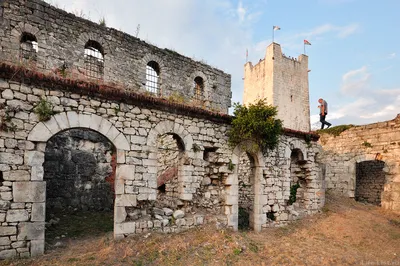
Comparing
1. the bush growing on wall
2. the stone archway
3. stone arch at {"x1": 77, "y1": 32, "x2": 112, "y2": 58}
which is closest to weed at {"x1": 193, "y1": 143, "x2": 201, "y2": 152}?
the bush growing on wall

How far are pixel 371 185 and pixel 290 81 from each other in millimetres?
12129

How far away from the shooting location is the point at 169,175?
10172 mm

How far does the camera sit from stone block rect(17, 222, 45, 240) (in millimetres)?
5525

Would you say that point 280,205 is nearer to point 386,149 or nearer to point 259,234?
point 259,234

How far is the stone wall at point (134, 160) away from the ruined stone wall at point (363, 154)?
5.16 metres

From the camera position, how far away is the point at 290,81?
2422cm

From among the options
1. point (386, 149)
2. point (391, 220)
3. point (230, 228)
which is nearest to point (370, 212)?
point (391, 220)

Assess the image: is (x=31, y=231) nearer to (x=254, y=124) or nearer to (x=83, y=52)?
(x=254, y=124)

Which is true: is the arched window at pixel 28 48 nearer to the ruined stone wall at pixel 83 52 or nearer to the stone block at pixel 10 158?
the ruined stone wall at pixel 83 52

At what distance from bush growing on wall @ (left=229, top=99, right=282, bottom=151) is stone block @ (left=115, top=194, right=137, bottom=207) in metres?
3.66

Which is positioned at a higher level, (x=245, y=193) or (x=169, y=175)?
(x=169, y=175)

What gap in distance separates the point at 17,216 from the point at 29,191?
0.52 meters

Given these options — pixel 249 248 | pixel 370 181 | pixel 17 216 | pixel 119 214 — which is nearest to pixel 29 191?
pixel 17 216

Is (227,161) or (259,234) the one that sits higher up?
(227,161)
